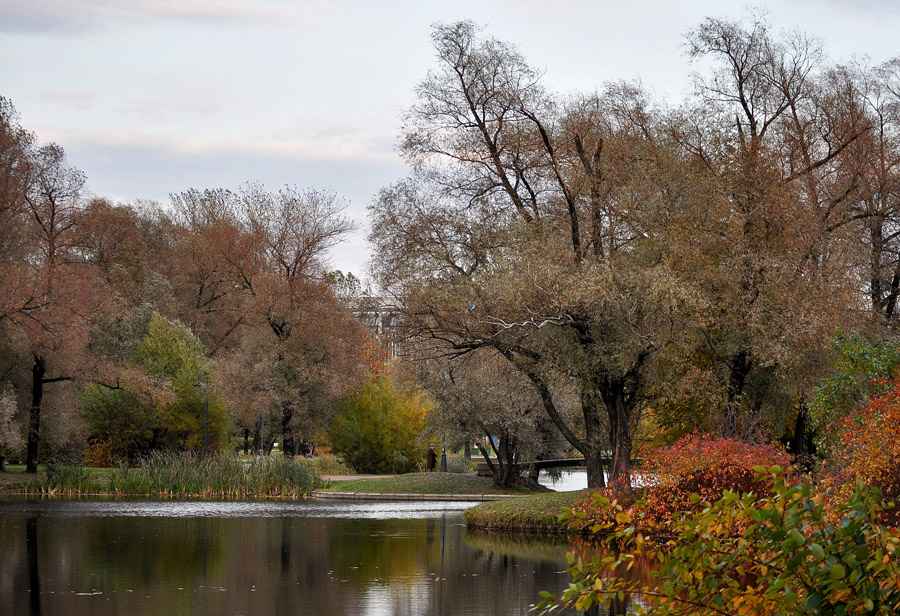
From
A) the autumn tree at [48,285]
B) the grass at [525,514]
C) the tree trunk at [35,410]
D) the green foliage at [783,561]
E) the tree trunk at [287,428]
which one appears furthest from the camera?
the tree trunk at [287,428]

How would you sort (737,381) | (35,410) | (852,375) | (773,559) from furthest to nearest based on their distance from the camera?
1. (35,410)
2. (737,381)
3. (852,375)
4. (773,559)

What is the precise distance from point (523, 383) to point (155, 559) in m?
13.9

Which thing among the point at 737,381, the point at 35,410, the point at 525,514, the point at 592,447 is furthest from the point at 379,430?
the point at 525,514

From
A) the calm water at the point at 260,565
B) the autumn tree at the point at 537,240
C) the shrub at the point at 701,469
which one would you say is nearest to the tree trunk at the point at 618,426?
the autumn tree at the point at 537,240

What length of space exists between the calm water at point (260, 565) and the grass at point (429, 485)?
9812 millimetres

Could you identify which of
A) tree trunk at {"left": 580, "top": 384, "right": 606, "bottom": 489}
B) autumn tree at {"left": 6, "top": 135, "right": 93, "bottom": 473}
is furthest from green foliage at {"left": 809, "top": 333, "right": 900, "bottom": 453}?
autumn tree at {"left": 6, "top": 135, "right": 93, "bottom": 473}

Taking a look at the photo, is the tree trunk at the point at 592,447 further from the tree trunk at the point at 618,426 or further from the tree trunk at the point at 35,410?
the tree trunk at the point at 35,410

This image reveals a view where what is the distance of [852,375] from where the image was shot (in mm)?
18594

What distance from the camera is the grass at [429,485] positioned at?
121ft

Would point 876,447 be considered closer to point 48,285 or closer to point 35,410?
point 48,285

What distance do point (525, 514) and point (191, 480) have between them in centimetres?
1572

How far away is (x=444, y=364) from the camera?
34.3 metres

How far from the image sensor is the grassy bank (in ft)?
111

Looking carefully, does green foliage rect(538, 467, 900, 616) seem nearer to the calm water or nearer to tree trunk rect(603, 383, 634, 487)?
the calm water
